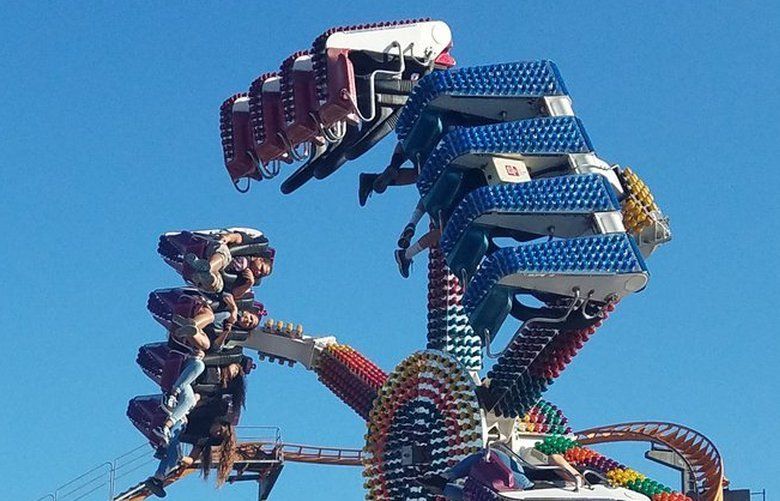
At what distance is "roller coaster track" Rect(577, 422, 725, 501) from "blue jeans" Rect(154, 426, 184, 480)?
420 inches

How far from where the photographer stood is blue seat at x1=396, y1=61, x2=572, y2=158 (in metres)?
38.9

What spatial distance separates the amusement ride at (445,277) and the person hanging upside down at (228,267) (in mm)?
59

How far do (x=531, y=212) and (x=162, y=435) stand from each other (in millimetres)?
14444

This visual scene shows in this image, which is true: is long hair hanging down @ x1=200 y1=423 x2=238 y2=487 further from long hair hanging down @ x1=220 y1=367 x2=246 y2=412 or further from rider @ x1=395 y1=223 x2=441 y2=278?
rider @ x1=395 y1=223 x2=441 y2=278

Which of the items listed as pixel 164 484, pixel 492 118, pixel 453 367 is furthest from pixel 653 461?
pixel 164 484

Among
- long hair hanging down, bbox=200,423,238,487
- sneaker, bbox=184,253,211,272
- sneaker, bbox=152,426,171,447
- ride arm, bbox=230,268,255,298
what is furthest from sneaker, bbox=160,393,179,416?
sneaker, bbox=184,253,211,272

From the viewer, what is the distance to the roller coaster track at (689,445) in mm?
41594

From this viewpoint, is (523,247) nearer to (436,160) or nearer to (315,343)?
(436,160)

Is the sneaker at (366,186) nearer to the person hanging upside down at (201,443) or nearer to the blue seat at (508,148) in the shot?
the blue seat at (508,148)

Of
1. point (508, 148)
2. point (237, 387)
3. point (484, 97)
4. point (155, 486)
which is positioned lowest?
point (155, 486)

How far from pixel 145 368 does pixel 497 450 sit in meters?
14.7

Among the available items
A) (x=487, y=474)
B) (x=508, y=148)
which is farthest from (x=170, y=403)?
(x=508, y=148)

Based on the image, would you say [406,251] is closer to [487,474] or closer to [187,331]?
[187,331]

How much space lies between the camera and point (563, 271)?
115 ft
